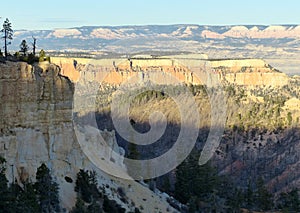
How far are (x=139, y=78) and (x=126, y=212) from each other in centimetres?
11026

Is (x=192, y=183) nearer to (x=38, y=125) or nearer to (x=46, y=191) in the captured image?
(x=38, y=125)

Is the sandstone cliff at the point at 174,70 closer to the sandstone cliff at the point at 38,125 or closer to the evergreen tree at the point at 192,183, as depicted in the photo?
the evergreen tree at the point at 192,183

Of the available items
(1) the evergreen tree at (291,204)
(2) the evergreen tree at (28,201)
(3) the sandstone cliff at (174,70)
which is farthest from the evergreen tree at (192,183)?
(3) the sandstone cliff at (174,70)

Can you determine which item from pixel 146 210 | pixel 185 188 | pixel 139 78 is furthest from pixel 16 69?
pixel 139 78

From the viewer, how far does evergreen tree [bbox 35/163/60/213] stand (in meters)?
29.4

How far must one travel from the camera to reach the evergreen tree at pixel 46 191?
29.4 m

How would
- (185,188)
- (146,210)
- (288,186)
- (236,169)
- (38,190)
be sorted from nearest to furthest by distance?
(38,190) → (146,210) → (185,188) → (288,186) → (236,169)

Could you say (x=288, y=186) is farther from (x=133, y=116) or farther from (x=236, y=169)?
(x=133, y=116)

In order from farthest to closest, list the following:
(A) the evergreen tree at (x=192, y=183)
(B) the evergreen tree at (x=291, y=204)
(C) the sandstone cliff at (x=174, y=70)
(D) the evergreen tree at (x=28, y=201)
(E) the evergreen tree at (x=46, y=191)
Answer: (C) the sandstone cliff at (x=174, y=70) → (A) the evergreen tree at (x=192, y=183) → (B) the evergreen tree at (x=291, y=204) → (E) the evergreen tree at (x=46, y=191) → (D) the evergreen tree at (x=28, y=201)

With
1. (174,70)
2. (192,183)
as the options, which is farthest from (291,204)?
(174,70)

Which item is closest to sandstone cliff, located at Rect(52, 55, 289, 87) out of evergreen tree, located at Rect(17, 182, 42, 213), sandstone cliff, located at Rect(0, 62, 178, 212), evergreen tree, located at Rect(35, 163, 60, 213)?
sandstone cliff, located at Rect(0, 62, 178, 212)

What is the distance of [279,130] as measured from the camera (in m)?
85.8

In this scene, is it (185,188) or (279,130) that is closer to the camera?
(185,188)

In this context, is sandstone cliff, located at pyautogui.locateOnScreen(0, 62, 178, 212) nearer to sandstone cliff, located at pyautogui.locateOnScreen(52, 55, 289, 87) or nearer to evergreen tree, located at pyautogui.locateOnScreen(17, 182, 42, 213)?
evergreen tree, located at pyautogui.locateOnScreen(17, 182, 42, 213)
